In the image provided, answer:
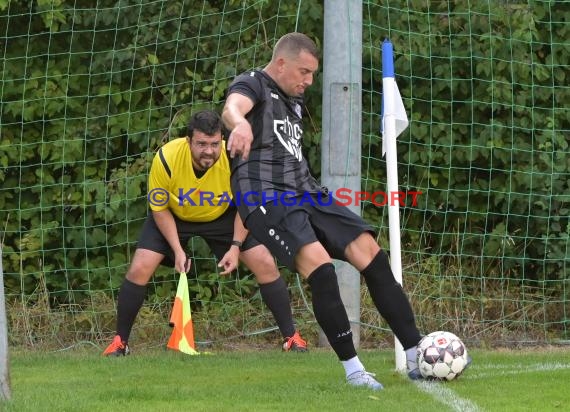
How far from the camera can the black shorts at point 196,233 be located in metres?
7.71

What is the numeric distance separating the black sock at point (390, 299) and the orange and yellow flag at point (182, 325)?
207 cm

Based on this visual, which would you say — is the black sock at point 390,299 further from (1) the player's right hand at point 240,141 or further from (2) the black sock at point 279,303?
(2) the black sock at point 279,303

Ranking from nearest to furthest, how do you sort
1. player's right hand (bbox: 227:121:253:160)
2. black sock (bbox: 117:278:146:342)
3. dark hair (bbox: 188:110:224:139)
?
player's right hand (bbox: 227:121:253:160) → dark hair (bbox: 188:110:224:139) → black sock (bbox: 117:278:146:342)

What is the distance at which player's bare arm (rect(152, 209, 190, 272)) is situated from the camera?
7551mm

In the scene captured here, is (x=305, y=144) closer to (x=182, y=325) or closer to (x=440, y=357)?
(x=182, y=325)

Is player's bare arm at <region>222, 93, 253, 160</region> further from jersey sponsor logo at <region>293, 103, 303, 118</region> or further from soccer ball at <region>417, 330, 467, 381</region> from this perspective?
soccer ball at <region>417, 330, 467, 381</region>

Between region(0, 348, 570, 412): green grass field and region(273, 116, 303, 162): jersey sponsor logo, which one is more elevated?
region(273, 116, 303, 162): jersey sponsor logo

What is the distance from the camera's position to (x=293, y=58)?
5930 millimetres

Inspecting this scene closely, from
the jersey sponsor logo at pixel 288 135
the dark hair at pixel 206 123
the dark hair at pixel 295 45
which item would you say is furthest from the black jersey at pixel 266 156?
the dark hair at pixel 206 123

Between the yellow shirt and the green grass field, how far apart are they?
92 centimetres

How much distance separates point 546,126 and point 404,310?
11.6 ft

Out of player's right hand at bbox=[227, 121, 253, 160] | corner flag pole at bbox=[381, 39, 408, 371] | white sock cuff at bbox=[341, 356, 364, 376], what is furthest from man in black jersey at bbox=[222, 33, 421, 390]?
player's right hand at bbox=[227, 121, 253, 160]

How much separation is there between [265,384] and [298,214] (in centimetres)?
91

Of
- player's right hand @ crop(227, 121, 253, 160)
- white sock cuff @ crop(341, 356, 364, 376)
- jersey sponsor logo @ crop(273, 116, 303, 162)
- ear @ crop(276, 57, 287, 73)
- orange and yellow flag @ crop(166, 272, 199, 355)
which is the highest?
ear @ crop(276, 57, 287, 73)
